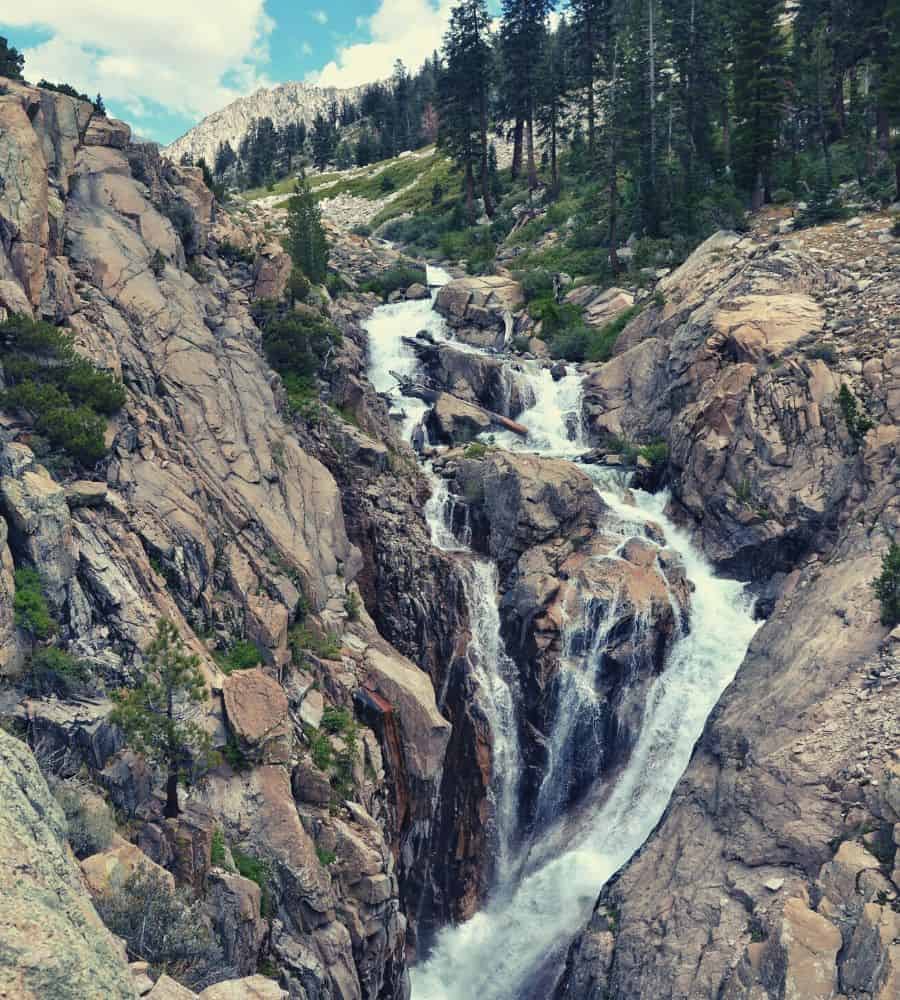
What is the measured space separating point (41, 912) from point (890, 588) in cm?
2296

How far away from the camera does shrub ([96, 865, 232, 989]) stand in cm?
1398

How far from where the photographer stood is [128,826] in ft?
57.3

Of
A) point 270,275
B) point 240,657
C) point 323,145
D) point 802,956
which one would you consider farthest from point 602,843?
point 323,145

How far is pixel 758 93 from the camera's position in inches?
1922

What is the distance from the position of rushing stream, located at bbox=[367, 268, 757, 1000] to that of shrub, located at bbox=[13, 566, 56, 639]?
16423mm

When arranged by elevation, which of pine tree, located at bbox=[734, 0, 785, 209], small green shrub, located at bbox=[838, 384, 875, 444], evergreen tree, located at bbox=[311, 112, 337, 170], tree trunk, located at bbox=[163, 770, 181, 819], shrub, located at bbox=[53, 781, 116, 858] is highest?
evergreen tree, located at bbox=[311, 112, 337, 170]

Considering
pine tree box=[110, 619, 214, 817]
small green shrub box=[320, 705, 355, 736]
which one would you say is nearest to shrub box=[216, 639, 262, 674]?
small green shrub box=[320, 705, 355, 736]

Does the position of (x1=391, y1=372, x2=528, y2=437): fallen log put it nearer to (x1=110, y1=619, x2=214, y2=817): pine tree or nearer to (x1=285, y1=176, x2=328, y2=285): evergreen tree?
(x1=285, y1=176, x2=328, y2=285): evergreen tree

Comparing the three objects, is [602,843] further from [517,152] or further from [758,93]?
[517,152]

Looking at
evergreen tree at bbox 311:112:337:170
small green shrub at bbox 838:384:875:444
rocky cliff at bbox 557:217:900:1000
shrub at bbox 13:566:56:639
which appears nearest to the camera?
shrub at bbox 13:566:56:639

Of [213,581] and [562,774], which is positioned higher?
[213,581]

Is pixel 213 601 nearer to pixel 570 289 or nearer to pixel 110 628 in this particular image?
pixel 110 628

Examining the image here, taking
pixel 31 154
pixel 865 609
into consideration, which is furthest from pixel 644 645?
pixel 31 154

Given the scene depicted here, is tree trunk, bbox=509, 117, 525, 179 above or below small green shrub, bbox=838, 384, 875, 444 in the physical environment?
above
